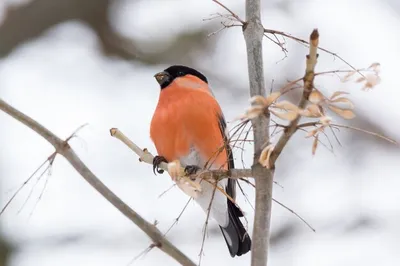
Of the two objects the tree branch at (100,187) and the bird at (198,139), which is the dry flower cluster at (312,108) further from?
the bird at (198,139)

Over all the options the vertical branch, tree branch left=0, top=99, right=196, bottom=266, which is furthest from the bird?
tree branch left=0, top=99, right=196, bottom=266

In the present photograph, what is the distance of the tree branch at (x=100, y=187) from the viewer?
1341mm

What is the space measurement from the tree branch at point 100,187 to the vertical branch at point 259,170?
13 centimetres

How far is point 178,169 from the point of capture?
1492mm

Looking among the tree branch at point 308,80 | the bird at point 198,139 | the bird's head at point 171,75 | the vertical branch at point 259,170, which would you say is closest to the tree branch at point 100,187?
the vertical branch at point 259,170

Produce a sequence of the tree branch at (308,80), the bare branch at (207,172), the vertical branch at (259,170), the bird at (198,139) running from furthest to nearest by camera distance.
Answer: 1. the bird at (198,139)
2. the bare branch at (207,172)
3. the vertical branch at (259,170)
4. the tree branch at (308,80)

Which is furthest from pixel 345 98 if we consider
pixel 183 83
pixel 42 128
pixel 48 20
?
pixel 48 20

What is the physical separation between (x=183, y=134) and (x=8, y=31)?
5.38 ft

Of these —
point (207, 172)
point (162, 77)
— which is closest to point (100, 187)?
point (207, 172)

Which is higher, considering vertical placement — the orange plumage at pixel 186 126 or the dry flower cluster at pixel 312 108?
the orange plumage at pixel 186 126

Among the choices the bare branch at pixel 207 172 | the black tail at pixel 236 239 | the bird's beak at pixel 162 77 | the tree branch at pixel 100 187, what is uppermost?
the bird's beak at pixel 162 77

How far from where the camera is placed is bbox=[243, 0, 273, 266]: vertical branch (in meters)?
1.31

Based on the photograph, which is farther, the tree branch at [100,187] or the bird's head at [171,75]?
the bird's head at [171,75]

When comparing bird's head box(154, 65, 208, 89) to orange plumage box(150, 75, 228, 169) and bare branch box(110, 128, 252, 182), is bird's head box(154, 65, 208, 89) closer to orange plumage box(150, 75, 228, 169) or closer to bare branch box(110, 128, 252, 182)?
orange plumage box(150, 75, 228, 169)
